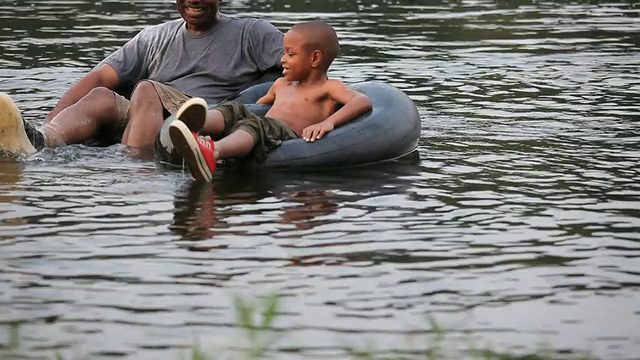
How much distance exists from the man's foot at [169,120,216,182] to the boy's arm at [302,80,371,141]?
2.77 ft

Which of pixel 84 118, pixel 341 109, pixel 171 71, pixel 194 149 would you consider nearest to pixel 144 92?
pixel 84 118

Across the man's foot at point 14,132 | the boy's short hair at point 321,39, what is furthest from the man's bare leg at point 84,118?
the boy's short hair at point 321,39

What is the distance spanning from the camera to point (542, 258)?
21.5 feet

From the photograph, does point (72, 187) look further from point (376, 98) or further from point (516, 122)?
point (516, 122)

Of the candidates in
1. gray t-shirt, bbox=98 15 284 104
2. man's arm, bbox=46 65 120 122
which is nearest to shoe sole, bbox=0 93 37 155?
man's arm, bbox=46 65 120 122

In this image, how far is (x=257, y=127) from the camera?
877cm

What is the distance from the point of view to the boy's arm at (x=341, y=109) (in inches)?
351

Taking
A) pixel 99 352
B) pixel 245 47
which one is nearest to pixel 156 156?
pixel 245 47

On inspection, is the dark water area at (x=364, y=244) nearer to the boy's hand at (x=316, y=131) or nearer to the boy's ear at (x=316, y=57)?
the boy's hand at (x=316, y=131)

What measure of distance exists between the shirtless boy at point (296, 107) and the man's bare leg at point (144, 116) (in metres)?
0.69

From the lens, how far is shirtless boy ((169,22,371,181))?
8.77 m

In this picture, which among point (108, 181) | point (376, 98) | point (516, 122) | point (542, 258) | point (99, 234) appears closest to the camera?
point (542, 258)

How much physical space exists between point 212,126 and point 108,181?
77cm

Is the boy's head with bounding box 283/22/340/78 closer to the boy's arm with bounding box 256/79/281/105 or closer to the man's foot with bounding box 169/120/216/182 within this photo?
the boy's arm with bounding box 256/79/281/105
